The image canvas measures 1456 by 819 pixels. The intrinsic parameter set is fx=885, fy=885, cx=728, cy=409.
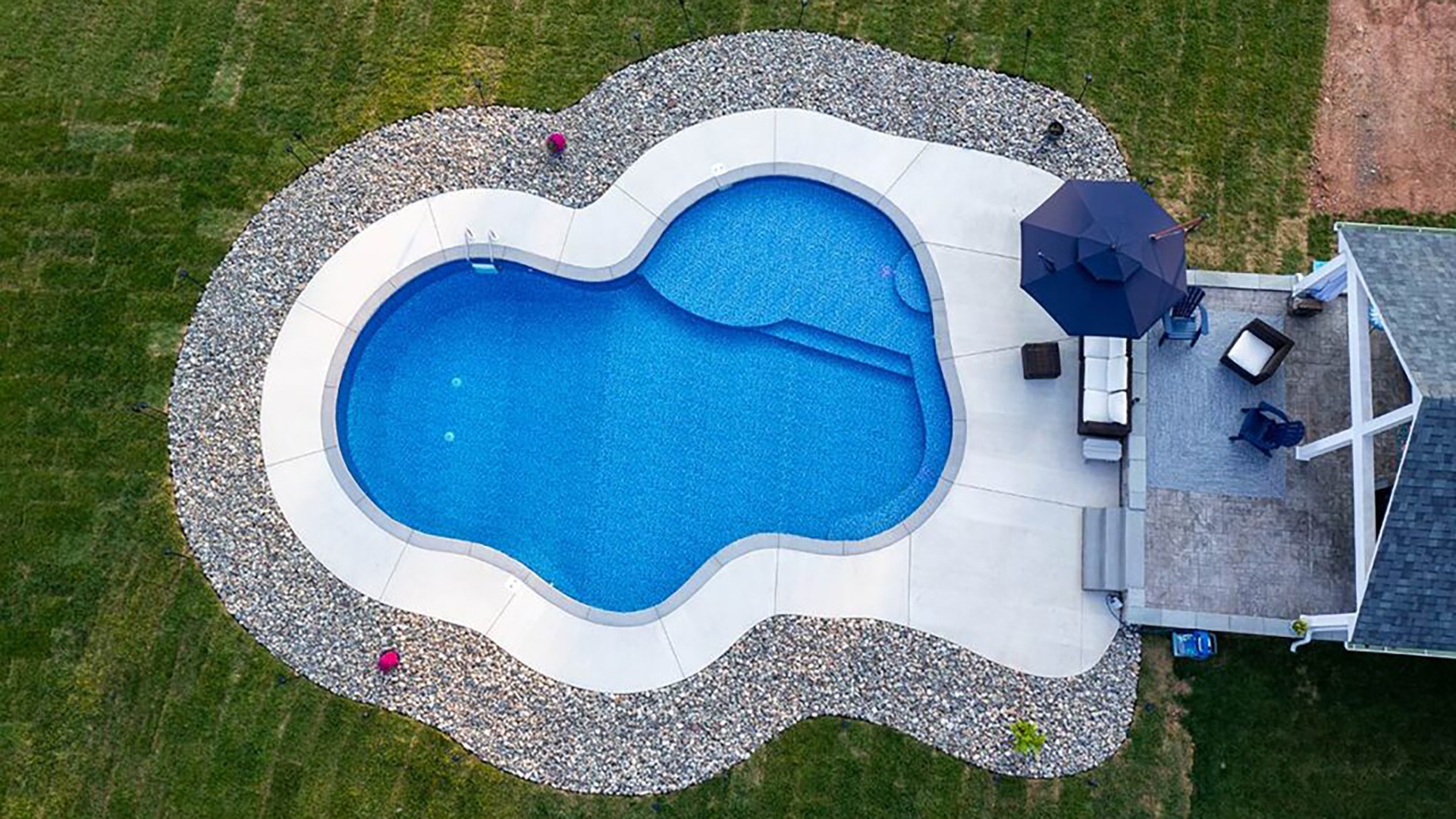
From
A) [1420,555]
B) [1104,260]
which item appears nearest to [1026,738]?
[1420,555]

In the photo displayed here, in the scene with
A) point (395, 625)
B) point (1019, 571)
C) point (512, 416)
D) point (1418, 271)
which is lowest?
point (395, 625)

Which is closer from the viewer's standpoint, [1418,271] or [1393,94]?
[1418,271]

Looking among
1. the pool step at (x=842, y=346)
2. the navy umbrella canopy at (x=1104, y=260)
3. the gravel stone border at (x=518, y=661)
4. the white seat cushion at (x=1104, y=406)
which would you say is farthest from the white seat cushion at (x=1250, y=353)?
the pool step at (x=842, y=346)

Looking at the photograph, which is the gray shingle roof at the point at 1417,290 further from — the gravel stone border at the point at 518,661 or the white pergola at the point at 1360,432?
the gravel stone border at the point at 518,661

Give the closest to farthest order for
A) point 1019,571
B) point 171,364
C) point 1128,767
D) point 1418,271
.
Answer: point 1418,271 → point 1128,767 → point 1019,571 → point 171,364

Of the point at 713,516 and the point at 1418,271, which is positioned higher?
the point at 1418,271

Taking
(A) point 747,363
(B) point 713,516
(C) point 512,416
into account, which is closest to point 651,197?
(A) point 747,363

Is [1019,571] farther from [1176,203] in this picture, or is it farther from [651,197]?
[651,197]
